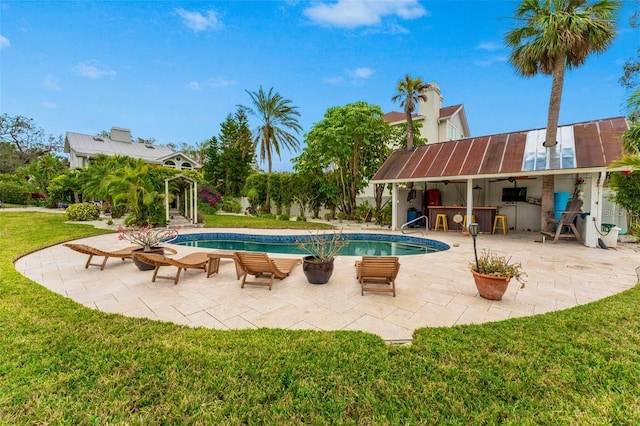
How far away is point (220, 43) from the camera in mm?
14164

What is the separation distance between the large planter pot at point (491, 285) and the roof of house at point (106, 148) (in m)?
28.3

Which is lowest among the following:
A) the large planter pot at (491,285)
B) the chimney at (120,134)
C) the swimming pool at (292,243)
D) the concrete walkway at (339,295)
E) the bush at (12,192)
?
the swimming pool at (292,243)

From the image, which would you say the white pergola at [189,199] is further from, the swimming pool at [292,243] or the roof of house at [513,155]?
the roof of house at [513,155]

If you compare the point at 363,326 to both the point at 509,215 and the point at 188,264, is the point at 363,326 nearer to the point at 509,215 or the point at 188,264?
the point at 188,264

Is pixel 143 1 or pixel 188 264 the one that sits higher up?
pixel 143 1

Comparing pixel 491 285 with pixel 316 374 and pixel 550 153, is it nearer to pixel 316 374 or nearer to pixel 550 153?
pixel 316 374

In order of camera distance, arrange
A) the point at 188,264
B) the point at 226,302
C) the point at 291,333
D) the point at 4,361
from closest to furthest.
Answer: the point at 4,361, the point at 291,333, the point at 226,302, the point at 188,264

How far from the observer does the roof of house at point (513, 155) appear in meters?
9.16

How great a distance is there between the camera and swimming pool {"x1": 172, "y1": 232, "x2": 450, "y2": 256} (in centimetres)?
1011

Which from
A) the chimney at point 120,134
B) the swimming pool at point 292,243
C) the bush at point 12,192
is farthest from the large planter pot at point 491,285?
the chimney at point 120,134

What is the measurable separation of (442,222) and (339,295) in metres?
10.9

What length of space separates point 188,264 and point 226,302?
159 cm

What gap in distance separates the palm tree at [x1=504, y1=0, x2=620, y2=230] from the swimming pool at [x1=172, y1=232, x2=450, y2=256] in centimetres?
498

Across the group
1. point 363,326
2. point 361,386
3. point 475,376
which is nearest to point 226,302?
point 363,326
